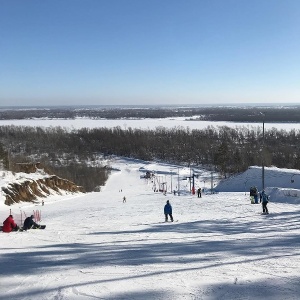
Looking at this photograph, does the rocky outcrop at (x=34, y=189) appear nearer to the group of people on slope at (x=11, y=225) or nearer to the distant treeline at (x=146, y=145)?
the group of people on slope at (x=11, y=225)

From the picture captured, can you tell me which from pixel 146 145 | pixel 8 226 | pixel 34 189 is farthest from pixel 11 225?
pixel 146 145

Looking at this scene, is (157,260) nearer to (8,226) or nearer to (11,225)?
(8,226)

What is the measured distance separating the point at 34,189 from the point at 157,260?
95.9 feet

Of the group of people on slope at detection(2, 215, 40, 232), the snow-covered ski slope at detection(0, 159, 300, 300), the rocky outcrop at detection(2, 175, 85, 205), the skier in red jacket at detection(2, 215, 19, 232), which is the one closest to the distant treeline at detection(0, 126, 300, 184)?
the rocky outcrop at detection(2, 175, 85, 205)

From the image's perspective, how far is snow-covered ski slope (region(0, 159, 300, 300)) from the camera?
7020 millimetres

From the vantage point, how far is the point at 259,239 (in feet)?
41.0

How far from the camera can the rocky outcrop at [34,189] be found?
32.0 m

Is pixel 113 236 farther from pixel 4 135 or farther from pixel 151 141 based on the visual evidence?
pixel 4 135

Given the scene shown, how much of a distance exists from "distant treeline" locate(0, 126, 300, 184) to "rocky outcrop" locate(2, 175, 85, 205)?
1976 inches

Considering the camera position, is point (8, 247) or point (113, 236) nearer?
point (8, 247)

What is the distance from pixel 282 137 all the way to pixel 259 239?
121675 millimetres

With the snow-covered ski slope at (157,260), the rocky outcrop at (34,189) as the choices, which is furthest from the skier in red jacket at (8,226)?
the rocky outcrop at (34,189)

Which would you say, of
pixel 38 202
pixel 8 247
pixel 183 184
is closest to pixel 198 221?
pixel 8 247

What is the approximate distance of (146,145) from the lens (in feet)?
399
